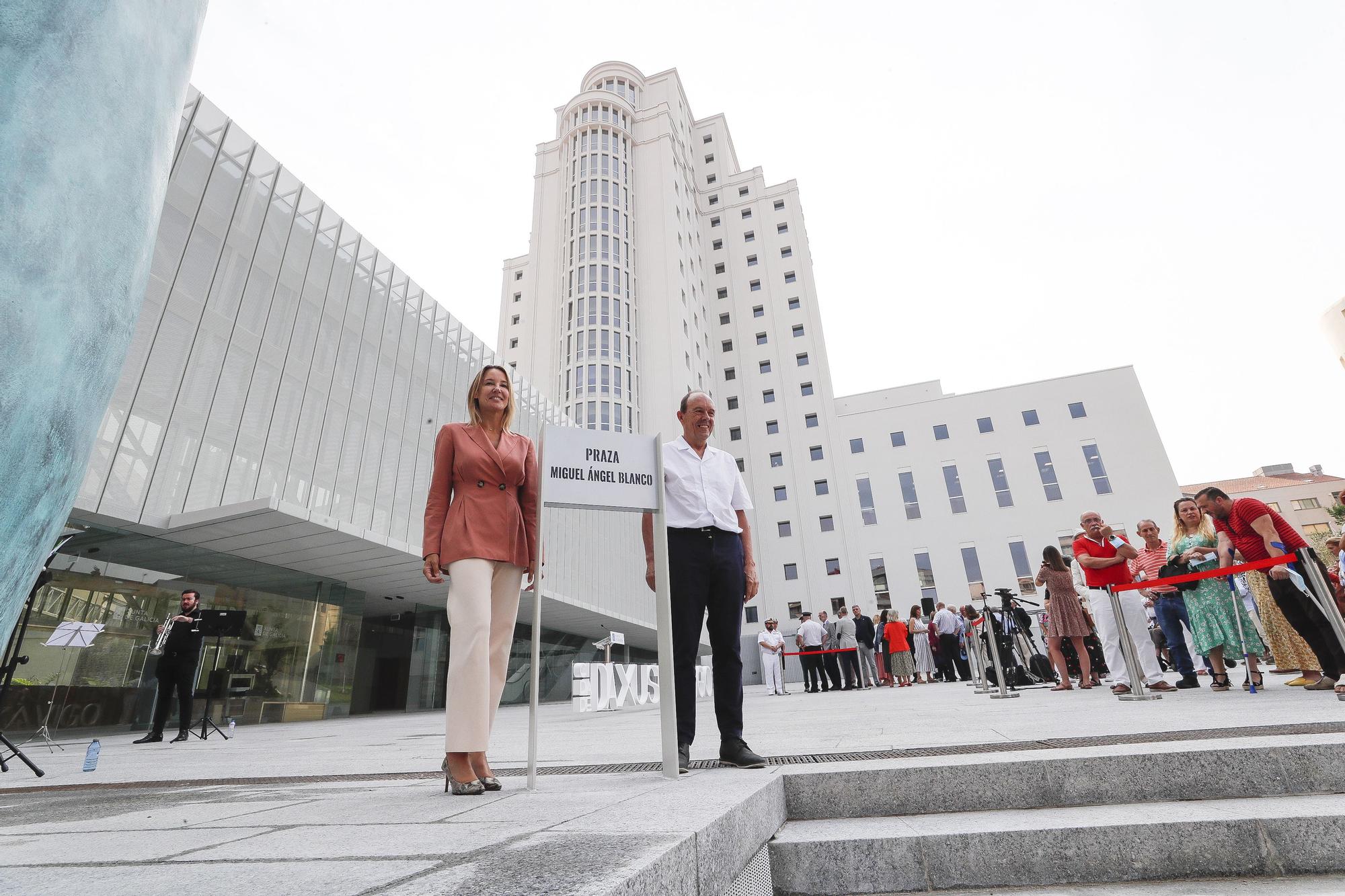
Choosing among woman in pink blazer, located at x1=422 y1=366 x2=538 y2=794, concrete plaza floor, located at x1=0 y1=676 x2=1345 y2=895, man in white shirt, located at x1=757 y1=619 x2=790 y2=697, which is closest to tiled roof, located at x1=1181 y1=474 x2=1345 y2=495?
man in white shirt, located at x1=757 y1=619 x2=790 y2=697

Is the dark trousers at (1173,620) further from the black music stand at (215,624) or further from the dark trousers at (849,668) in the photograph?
the black music stand at (215,624)

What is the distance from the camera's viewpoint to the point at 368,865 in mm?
1409

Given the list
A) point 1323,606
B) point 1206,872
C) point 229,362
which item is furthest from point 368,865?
point 229,362

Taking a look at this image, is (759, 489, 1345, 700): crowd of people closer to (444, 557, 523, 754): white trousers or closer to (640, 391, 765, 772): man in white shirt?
(640, 391, 765, 772): man in white shirt

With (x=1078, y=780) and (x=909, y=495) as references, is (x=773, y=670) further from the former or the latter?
(x=909, y=495)

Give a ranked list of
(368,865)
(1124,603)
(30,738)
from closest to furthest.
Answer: (368,865) → (1124,603) → (30,738)

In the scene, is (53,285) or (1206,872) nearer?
(53,285)

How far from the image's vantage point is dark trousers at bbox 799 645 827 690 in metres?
15.1

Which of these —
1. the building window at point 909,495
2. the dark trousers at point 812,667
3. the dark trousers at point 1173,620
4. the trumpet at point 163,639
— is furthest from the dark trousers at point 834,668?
the building window at point 909,495

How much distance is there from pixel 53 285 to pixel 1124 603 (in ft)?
26.9

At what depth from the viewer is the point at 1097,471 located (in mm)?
36750

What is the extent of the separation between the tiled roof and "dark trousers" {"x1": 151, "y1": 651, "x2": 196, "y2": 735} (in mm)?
77931

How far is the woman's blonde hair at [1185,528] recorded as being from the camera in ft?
21.4

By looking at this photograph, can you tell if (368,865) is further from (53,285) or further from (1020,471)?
(1020,471)
